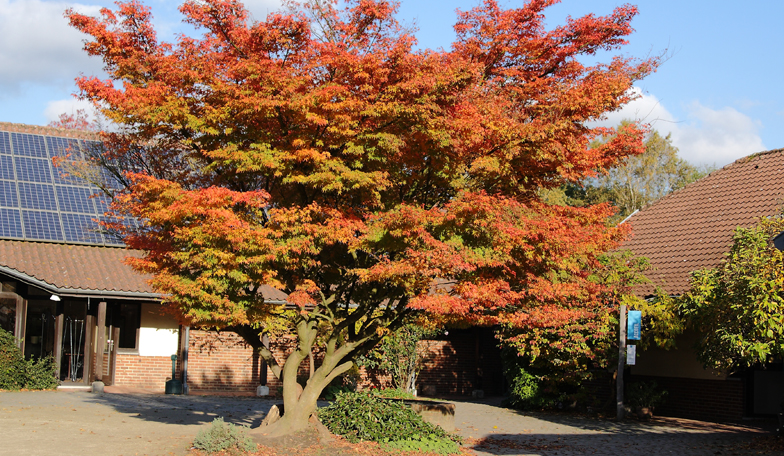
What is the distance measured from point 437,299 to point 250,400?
9.92 meters

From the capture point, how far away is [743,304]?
36.4ft

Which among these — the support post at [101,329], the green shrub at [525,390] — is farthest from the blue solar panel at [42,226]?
the green shrub at [525,390]

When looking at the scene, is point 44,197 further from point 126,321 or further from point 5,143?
point 126,321

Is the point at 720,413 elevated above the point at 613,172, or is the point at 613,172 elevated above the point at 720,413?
the point at 613,172

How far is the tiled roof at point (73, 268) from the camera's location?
17.1 metres

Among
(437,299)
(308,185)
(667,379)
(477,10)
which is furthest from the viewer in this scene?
(667,379)

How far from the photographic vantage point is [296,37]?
33.4ft

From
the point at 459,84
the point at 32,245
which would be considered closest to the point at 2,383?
the point at 32,245

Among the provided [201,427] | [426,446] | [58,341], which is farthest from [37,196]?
[426,446]

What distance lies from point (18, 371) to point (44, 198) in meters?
5.23

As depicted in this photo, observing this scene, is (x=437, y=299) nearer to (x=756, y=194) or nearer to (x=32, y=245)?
(x=756, y=194)

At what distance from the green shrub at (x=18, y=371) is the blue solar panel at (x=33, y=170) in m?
5.11

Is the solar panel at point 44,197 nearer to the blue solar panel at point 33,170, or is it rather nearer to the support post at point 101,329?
the blue solar panel at point 33,170

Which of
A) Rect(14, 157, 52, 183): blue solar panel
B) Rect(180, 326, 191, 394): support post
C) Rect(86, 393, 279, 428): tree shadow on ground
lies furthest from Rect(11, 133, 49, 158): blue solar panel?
Rect(86, 393, 279, 428): tree shadow on ground
